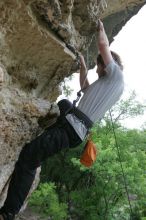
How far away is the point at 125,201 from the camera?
1588cm

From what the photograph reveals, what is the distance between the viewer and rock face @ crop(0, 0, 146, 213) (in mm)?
4609

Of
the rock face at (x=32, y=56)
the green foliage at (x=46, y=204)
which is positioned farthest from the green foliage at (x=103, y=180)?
the rock face at (x=32, y=56)

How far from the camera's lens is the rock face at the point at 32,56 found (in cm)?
461

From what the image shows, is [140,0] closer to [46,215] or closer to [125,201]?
[46,215]

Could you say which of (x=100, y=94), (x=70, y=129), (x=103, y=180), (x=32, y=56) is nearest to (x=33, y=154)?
(x=70, y=129)

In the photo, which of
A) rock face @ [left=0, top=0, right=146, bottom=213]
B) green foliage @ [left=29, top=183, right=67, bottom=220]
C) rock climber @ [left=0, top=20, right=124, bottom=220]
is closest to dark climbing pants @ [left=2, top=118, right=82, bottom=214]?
rock climber @ [left=0, top=20, right=124, bottom=220]

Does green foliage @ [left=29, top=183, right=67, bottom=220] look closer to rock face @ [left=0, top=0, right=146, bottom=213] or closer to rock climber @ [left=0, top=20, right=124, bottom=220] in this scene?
rock face @ [left=0, top=0, right=146, bottom=213]

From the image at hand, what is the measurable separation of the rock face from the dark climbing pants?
172 mm

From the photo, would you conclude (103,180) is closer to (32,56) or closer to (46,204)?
(46,204)

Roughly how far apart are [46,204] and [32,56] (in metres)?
10.0

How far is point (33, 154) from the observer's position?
16.1 feet

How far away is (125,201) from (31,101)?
11949mm

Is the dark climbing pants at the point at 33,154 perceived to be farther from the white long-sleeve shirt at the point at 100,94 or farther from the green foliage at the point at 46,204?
the green foliage at the point at 46,204

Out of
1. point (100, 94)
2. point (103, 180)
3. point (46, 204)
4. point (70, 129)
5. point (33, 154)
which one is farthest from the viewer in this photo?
point (103, 180)
